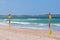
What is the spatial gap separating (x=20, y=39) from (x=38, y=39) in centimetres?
100

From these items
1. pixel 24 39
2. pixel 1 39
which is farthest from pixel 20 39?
pixel 1 39

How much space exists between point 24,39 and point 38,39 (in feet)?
2.55

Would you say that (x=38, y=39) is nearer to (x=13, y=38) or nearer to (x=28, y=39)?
(x=28, y=39)

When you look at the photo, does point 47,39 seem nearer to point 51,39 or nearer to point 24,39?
point 51,39

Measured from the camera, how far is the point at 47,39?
10.8 meters

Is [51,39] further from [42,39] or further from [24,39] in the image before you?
[24,39]

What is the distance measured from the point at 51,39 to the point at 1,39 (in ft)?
9.21

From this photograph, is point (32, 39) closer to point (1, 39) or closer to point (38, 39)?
point (38, 39)

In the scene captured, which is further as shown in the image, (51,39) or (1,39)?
(51,39)

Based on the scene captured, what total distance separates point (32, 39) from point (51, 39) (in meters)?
1.16

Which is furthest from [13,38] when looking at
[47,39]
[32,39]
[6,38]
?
[47,39]

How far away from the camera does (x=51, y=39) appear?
1103cm

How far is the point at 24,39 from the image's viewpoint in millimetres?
10492

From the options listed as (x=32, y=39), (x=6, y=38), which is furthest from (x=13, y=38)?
(x=32, y=39)
